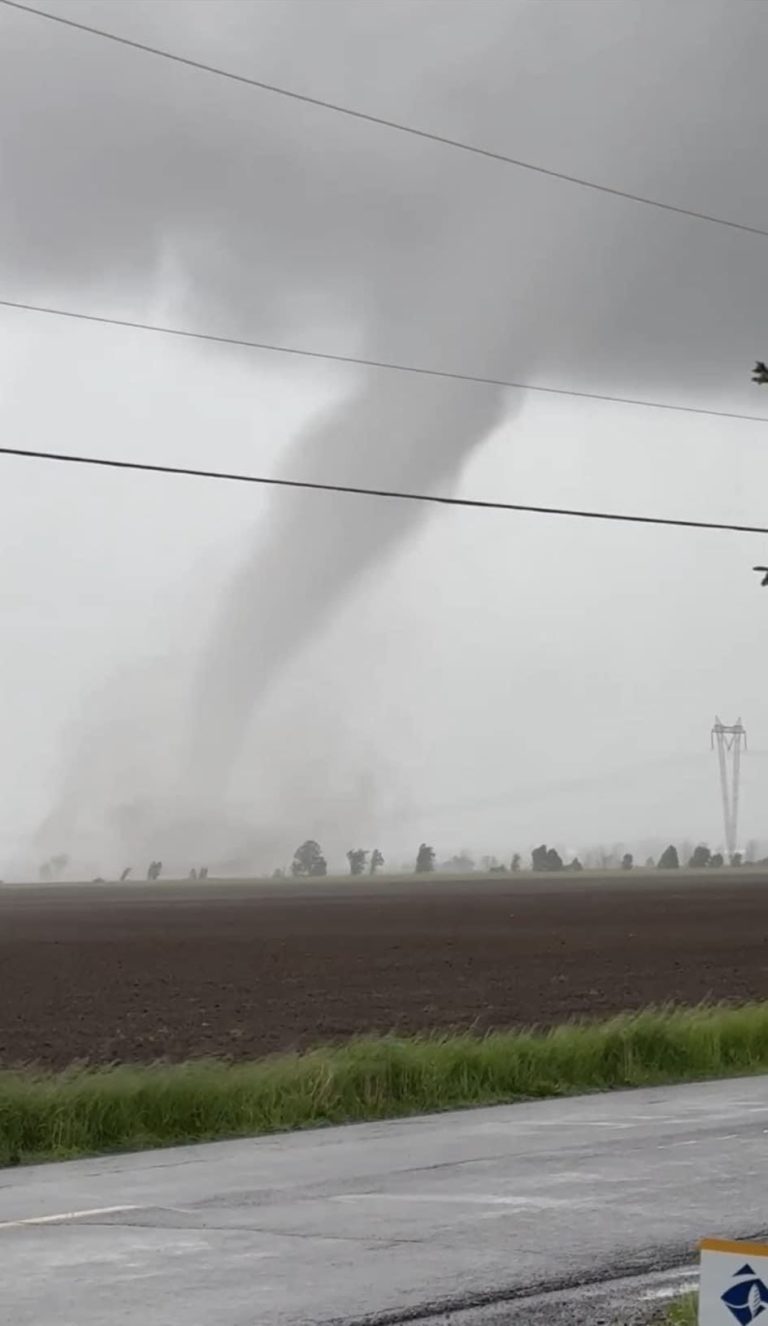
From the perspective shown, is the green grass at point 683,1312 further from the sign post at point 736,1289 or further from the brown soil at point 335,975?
the brown soil at point 335,975

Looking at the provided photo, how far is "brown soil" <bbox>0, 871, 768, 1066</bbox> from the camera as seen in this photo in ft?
117

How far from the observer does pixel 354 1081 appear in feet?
57.3

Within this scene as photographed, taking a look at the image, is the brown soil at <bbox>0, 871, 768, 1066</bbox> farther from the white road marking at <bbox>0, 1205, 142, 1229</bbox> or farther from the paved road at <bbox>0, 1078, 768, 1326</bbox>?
the white road marking at <bbox>0, 1205, 142, 1229</bbox>

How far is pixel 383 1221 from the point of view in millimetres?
10734

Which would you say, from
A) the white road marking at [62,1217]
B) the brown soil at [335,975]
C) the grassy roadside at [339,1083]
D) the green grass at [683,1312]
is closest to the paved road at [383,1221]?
the white road marking at [62,1217]

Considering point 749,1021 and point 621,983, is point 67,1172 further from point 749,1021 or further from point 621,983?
point 621,983

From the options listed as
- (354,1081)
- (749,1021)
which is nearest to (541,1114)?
(354,1081)

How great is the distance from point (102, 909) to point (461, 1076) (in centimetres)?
14060

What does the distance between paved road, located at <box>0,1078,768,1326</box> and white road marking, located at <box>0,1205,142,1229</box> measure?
0.06 feet

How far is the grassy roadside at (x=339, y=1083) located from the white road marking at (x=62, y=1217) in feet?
10.3

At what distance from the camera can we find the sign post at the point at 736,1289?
16.1ft

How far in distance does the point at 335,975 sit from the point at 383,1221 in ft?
148

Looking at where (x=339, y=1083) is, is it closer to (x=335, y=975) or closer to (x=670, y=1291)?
(x=670, y=1291)

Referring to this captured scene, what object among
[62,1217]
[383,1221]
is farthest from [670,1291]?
[62,1217]
